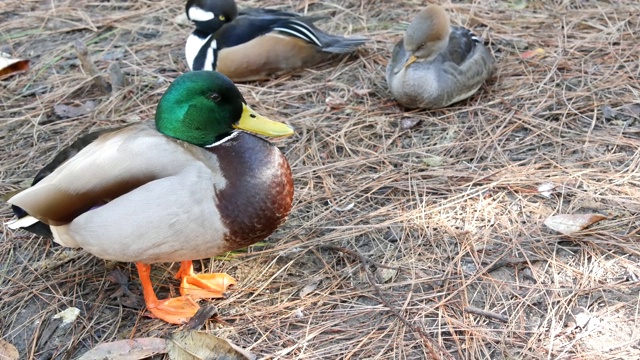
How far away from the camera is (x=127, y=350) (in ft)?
8.68

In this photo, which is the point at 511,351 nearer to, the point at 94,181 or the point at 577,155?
the point at 577,155

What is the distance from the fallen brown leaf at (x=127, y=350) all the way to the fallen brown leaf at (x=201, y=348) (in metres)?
0.05

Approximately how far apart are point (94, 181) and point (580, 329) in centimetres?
185

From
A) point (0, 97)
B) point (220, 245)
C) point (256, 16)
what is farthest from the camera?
point (256, 16)

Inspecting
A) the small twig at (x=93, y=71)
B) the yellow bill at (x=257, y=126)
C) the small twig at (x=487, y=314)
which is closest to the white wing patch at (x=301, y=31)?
the small twig at (x=93, y=71)

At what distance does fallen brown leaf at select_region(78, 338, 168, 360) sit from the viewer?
A: 8.63 ft

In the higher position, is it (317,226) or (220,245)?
(220,245)

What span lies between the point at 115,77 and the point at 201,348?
2385 mm

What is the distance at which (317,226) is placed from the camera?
3.28 meters

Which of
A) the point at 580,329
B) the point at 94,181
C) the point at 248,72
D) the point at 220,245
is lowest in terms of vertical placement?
the point at 248,72

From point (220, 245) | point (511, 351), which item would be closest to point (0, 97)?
point (220, 245)

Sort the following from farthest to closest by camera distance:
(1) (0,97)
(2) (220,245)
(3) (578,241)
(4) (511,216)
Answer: (1) (0,97), (4) (511,216), (3) (578,241), (2) (220,245)

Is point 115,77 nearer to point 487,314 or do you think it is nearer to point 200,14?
point 200,14

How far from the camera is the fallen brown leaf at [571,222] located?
3.02 meters
